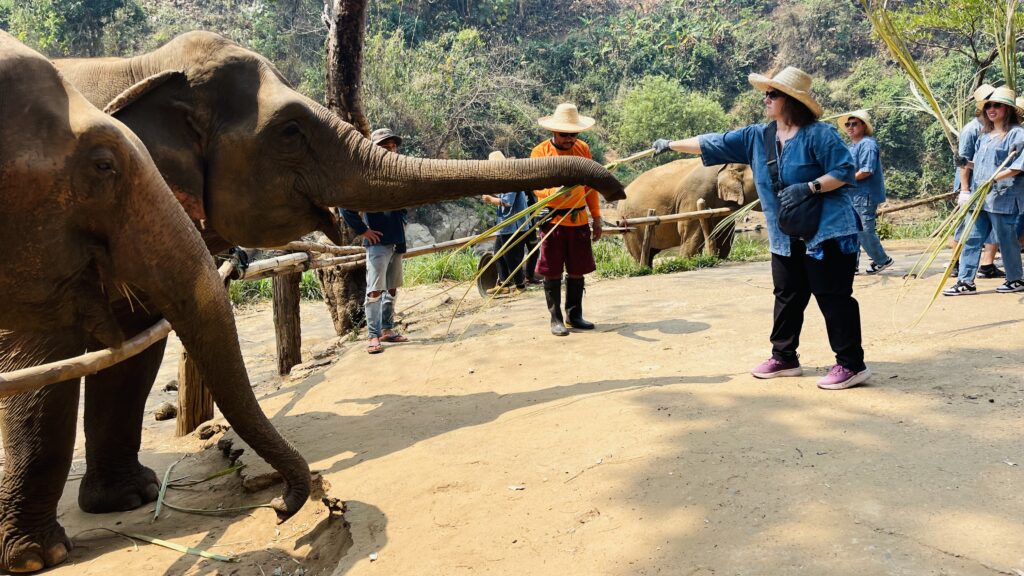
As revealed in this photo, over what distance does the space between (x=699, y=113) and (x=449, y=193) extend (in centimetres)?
2672

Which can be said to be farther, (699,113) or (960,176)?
(699,113)

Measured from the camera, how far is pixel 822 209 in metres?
4.40

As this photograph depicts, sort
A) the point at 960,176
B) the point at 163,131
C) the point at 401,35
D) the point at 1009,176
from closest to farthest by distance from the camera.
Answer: the point at 163,131 < the point at 1009,176 < the point at 960,176 < the point at 401,35

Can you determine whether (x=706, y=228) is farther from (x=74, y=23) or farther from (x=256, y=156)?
(x=74, y=23)

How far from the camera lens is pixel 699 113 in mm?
29234

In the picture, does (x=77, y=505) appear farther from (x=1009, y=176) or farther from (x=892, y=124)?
(x=892, y=124)

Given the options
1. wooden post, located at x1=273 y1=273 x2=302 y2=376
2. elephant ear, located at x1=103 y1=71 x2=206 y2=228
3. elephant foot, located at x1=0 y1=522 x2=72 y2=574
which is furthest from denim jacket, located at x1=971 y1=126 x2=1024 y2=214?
elephant foot, located at x1=0 y1=522 x2=72 y2=574

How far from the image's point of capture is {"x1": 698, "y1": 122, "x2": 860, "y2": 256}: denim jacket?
4359mm

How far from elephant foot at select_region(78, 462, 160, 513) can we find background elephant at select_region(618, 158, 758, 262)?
373 inches

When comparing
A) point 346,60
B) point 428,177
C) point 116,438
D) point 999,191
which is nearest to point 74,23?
point 346,60

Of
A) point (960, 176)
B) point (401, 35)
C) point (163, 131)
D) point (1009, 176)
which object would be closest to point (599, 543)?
point (163, 131)

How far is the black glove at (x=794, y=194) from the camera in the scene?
4398 mm

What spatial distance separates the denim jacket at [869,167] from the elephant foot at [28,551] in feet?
24.8

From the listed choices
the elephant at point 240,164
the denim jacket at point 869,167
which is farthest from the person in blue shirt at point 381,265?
the denim jacket at point 869,167
